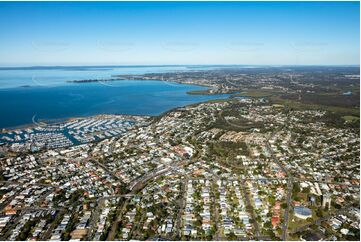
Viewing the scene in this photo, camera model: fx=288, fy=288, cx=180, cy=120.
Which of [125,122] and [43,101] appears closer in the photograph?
[125,122]

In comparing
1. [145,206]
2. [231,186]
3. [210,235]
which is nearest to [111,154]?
[145,206]

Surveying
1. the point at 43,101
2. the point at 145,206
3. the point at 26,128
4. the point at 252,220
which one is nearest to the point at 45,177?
the point at 145,206

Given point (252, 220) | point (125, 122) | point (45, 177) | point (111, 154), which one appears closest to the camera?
point (252, 220)

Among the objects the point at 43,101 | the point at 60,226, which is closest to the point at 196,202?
the point at 60,226

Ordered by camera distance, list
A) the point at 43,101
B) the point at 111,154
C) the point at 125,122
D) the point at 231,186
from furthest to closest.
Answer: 1. the point at 43,101
2. the point at 125,122
3. the point at 111,154
4. the point at 231,186

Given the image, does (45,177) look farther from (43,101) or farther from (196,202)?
(43,101)

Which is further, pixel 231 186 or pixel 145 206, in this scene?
pixel 231 186

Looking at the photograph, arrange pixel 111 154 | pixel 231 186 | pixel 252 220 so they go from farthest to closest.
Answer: pixel 111 154, pixel 231 186, pixel 252 220

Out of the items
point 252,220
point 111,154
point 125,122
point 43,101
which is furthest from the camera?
point 43,101

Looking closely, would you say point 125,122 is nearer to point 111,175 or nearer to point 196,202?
point 111,175
